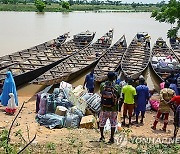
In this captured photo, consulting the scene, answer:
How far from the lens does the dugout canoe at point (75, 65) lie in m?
12.3

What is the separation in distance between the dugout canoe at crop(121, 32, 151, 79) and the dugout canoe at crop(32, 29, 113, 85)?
56.1 inches

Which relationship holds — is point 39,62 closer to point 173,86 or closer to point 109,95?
point 173,86

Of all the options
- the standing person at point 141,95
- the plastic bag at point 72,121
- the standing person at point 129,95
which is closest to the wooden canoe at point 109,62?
the standing person at point 141,95

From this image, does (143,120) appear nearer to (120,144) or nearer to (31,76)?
(120,144)

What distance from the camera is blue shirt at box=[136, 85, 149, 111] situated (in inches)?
328

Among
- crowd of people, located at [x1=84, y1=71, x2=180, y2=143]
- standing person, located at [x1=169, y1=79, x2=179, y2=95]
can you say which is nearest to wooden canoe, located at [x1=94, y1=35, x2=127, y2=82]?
standing person, located at [x1=169, y1=79, x2=179, y2=95]

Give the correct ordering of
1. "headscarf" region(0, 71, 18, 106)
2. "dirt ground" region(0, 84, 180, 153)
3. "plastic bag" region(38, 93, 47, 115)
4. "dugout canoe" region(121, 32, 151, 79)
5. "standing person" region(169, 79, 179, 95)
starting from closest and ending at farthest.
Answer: "dirt ground" region(0, 84, 180, 153), "plastic bag" region(38, 93, 47, 115), "headscarf" region(0, 71, 18, 106), "standing person" region(169, 79, 179, 95), "dugout canoe" region(121, 32, 151, 79)

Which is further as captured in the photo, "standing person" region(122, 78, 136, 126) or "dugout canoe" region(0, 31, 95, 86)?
"dugout canoe" region(0, 31, 95, 86)

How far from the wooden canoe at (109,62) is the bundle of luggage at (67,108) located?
3.59 meters

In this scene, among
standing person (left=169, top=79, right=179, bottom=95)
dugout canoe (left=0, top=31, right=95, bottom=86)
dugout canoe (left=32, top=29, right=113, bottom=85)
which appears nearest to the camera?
standing person (left=169, top=79, right=179, bottom=95)

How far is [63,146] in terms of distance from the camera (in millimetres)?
5887

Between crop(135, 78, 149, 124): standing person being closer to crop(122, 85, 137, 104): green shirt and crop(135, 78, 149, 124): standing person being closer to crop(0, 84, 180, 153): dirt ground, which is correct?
crop(122, 85, 137, 104): green shirt

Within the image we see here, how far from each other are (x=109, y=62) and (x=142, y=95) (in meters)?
7.39

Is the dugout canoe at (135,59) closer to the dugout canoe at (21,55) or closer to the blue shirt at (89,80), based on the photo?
the blue shirt at (89,80)
